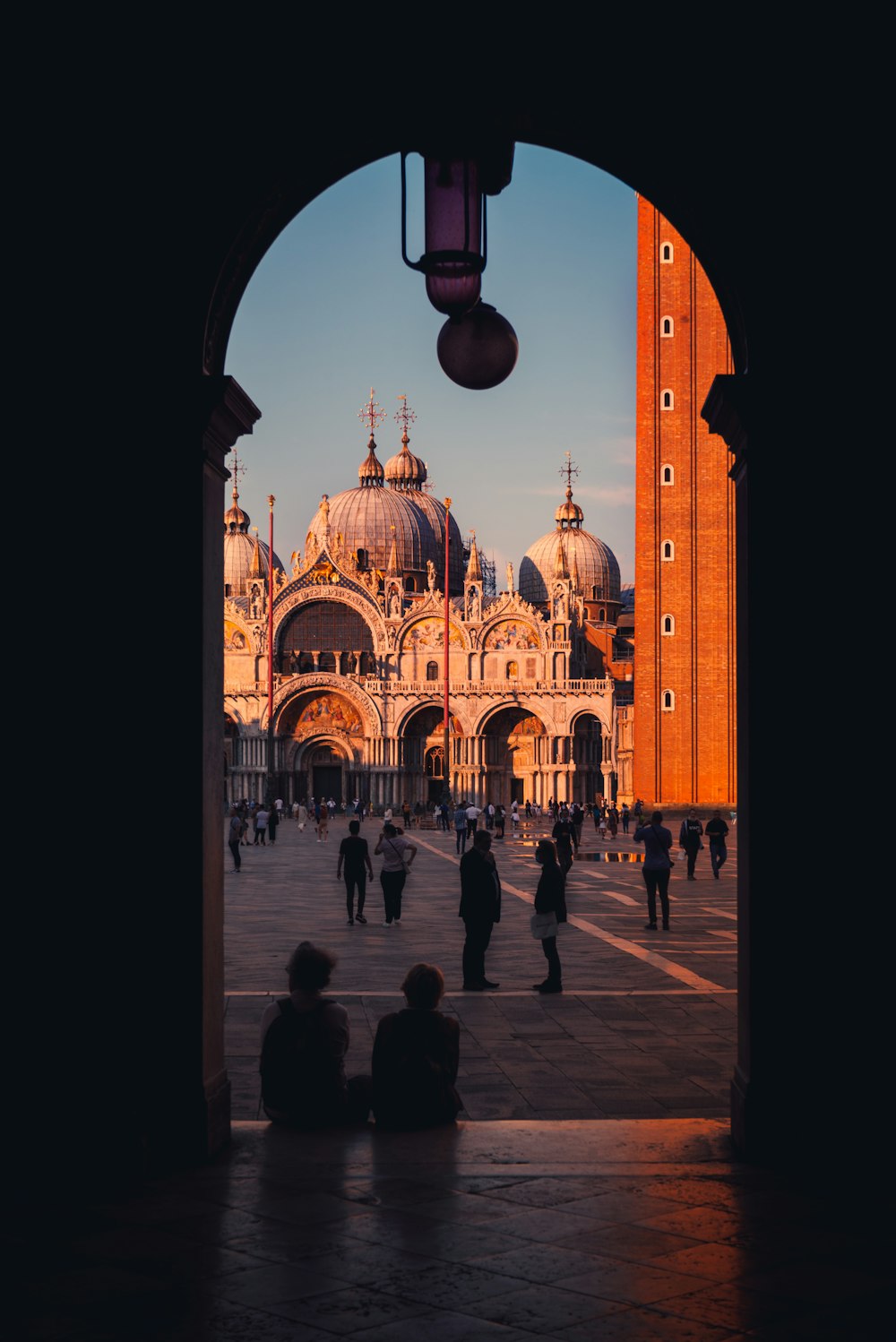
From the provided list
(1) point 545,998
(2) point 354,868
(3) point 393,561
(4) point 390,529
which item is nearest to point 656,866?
(2) point 354,868

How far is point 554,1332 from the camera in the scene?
3.81 m

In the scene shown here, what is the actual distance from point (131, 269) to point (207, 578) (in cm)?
120

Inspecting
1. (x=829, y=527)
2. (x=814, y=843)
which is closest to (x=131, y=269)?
(x=829, y=527)

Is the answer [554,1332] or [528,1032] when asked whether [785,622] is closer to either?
[554,1332]

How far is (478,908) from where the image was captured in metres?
11.5

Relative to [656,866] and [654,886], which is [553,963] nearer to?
[656,866]

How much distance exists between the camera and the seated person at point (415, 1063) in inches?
234

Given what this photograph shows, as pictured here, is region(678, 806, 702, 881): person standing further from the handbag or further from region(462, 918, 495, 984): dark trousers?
region(462, 918, 495, 984): dark trousers

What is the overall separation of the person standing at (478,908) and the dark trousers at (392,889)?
3929 mm

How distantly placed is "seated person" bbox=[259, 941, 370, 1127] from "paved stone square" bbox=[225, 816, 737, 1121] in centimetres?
96

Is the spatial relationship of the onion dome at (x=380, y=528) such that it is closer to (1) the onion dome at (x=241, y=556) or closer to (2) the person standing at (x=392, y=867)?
(1) the onion dome at (x=241, y=556)

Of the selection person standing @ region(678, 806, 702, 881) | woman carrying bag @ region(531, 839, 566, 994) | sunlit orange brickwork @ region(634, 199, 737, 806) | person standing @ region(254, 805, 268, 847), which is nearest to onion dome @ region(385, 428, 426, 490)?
sunlit orange brickwork @ region(634, 199, 737, 806)

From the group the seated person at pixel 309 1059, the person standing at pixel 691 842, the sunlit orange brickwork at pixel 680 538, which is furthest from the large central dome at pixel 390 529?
the seated person at pixel 309 1059

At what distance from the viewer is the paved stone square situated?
295 inches
